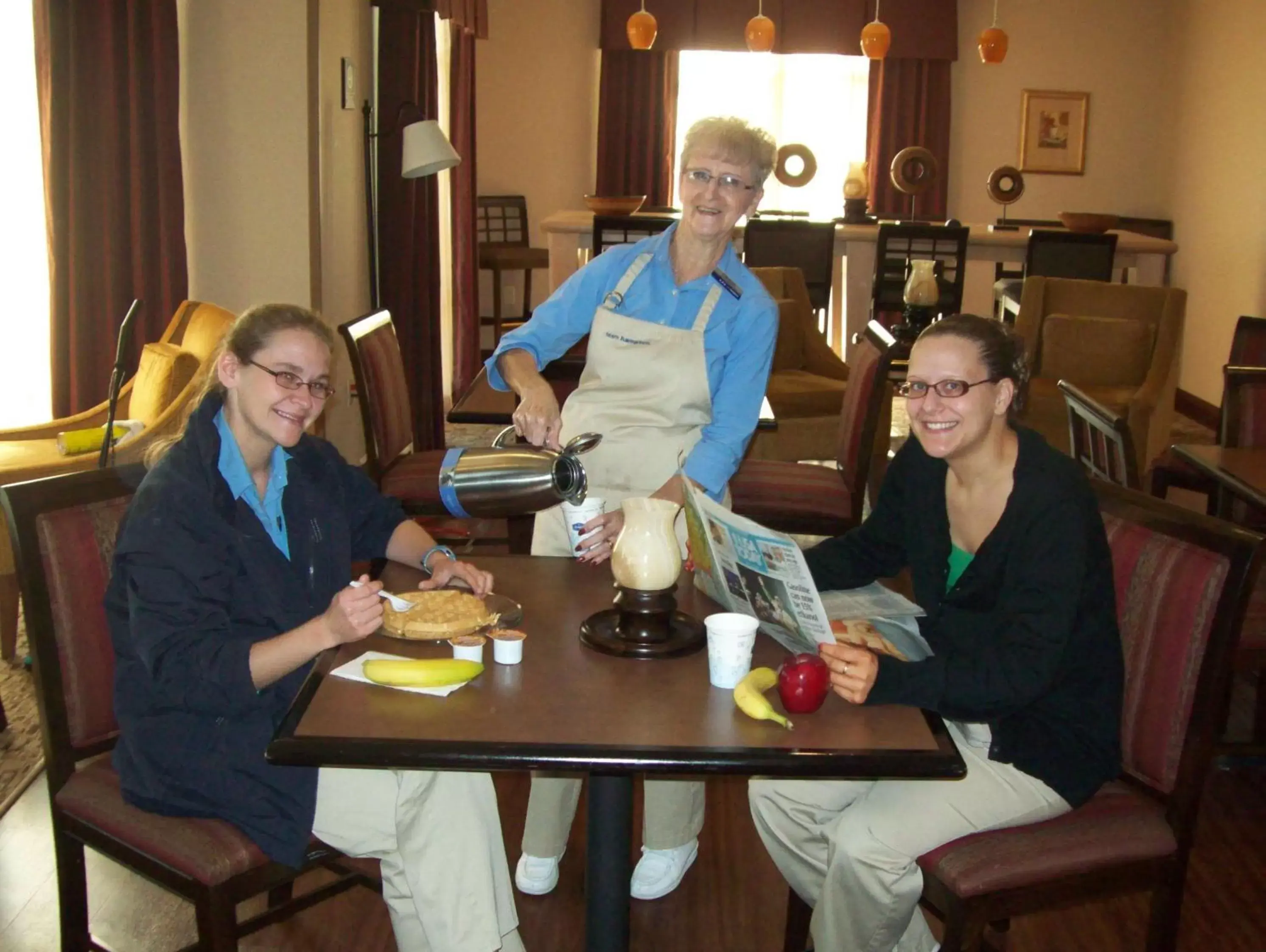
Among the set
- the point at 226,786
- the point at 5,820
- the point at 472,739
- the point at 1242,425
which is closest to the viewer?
the point at 472,739

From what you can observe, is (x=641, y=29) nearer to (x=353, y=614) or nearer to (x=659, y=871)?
(x=659, y=871)

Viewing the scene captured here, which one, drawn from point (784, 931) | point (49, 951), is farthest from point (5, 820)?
point (784, 931)

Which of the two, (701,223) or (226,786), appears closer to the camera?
(226,786)

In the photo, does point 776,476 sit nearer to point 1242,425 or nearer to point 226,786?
point 1242,425

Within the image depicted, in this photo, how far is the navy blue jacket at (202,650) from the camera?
174 cm

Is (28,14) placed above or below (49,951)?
above

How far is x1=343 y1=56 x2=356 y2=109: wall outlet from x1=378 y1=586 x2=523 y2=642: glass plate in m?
3.74

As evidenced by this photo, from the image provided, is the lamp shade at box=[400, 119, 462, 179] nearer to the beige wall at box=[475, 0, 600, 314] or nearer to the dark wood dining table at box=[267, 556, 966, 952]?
the dark wood dining table at box=[267, 556, 966, 952]

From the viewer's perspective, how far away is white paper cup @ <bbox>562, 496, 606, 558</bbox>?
214 centimetres

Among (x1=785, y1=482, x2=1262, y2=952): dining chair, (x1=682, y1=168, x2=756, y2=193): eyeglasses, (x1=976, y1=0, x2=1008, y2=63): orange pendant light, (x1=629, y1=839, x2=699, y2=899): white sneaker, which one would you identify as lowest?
(x1=629, y1=839, x2=699, y2=899): white sneaker

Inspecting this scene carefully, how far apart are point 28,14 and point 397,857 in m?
3.48

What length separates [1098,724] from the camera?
188cm

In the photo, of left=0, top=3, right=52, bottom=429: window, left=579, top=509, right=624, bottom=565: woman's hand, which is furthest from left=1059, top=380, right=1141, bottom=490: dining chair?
left=0, top=3, right=52, bottom=429: window

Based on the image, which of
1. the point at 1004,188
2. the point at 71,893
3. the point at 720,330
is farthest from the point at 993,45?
the point at 71,893
